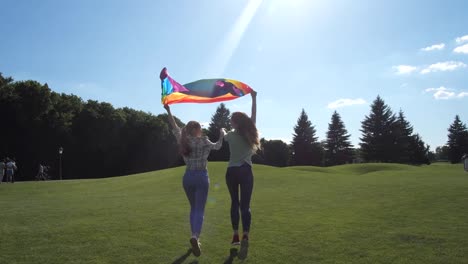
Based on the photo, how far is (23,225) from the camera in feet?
34.0

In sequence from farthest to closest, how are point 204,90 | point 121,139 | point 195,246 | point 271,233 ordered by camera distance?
point 121,139 < point 204,90 < point 271,233 < point 195,246

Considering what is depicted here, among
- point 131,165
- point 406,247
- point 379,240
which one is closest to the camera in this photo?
point 406,247

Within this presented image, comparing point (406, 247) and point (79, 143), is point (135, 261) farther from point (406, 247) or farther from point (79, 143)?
point (79, 143)

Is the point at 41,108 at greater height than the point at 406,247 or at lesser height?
greater

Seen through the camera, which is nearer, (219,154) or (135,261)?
(135,261)

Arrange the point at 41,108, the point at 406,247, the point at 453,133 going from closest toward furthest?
the point at 406,247, the point at 41,108, the point at 453,133

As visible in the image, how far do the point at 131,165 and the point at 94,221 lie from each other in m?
72.9

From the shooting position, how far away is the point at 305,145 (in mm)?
92562

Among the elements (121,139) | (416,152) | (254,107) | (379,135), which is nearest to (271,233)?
(254,107)

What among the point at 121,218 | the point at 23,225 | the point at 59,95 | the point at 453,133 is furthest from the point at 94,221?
the point at 453,133

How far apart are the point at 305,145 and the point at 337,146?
8132 mm

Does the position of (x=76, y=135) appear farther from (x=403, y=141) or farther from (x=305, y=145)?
(x=403, y=141)

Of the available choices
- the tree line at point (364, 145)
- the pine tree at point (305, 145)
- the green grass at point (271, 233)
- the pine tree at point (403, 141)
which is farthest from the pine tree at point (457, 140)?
the green grass at point (271, 233)

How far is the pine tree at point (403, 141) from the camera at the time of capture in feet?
277
